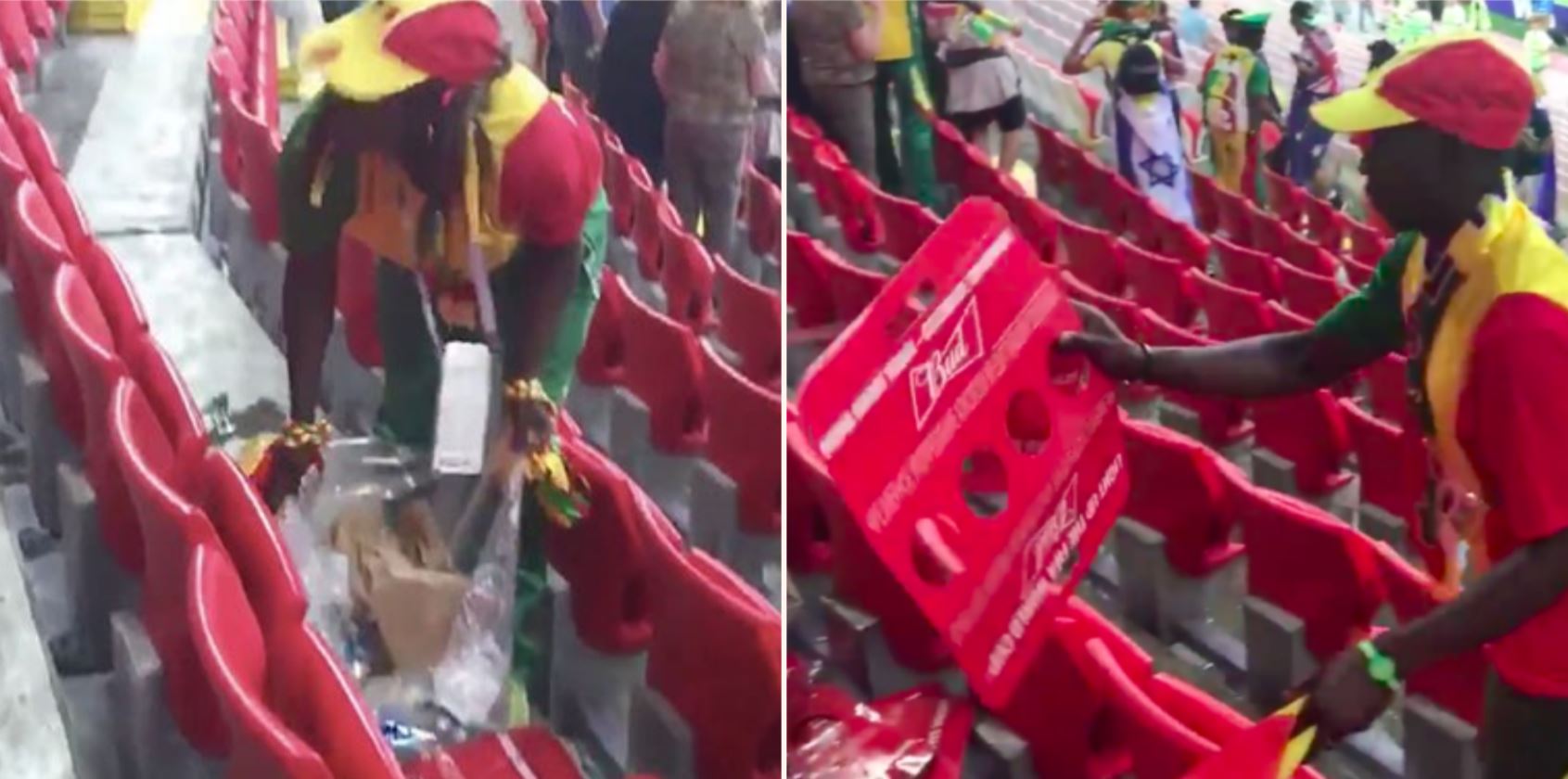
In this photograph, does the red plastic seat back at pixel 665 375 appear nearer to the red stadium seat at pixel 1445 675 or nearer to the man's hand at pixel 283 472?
the man's hand at pixel 283 472

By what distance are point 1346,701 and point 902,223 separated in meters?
0.52

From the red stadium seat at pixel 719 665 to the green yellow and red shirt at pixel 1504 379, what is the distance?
1.65 feet

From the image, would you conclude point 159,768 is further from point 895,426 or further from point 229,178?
point 895,426

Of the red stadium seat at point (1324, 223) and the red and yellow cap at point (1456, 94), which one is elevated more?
the red and yellow cap at point (1456, 94)

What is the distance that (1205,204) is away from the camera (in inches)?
55.8

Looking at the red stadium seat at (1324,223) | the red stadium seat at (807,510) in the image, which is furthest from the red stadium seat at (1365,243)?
the red stadium seat at (807,510)

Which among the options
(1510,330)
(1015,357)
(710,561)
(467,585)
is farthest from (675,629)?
(1510,330)

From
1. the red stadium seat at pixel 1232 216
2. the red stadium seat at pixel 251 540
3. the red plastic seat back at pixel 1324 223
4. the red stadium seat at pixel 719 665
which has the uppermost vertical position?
the red plastic seat back at pixel 1324 223

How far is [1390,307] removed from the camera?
3.67ft

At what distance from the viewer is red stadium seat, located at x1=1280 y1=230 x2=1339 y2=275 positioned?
1189mm

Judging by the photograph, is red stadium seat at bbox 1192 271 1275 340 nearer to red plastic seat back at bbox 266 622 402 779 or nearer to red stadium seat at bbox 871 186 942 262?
red stadium seat at bbox 871 186 942 262

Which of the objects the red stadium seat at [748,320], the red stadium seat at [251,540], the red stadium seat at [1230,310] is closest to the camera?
the red stadium seat at [251,540]

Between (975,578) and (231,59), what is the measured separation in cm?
63

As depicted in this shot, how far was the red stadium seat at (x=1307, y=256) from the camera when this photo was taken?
3.90ft
